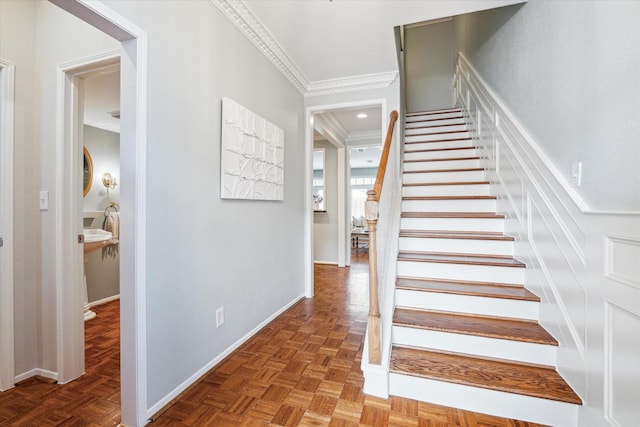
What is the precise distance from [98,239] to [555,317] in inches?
137

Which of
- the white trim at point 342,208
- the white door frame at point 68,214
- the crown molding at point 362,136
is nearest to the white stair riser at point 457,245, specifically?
the white door frame at point 68,214

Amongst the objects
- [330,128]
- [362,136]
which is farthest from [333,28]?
[362,136]

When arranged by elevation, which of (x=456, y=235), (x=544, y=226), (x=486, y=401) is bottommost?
(x=486, y=401)

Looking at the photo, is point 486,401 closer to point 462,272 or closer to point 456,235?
point 462,272

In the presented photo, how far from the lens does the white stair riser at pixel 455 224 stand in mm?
2379

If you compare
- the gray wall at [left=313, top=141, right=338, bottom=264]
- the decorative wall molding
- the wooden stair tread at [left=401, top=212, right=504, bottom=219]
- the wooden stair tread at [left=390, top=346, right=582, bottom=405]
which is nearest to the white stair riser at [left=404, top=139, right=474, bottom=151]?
the decorative wall molding

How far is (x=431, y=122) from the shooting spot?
424 cm

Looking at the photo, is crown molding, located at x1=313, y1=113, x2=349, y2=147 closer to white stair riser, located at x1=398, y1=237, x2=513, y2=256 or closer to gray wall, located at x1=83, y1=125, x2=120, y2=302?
white stair riser, located at x1=398, y1=237, x2=513, y2=256

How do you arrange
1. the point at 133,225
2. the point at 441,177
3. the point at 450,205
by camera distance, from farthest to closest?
1. the point at 441,177
2. the point at 450,205
3. the point at 133,225

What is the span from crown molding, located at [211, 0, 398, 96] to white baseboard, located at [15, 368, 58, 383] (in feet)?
8.33

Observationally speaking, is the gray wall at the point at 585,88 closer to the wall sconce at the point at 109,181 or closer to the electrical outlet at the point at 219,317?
the electrical outlet at the point at 219,317

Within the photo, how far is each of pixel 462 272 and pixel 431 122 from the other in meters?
2.89

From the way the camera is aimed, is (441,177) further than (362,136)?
No

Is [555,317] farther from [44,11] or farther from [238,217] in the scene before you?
[44,11]
